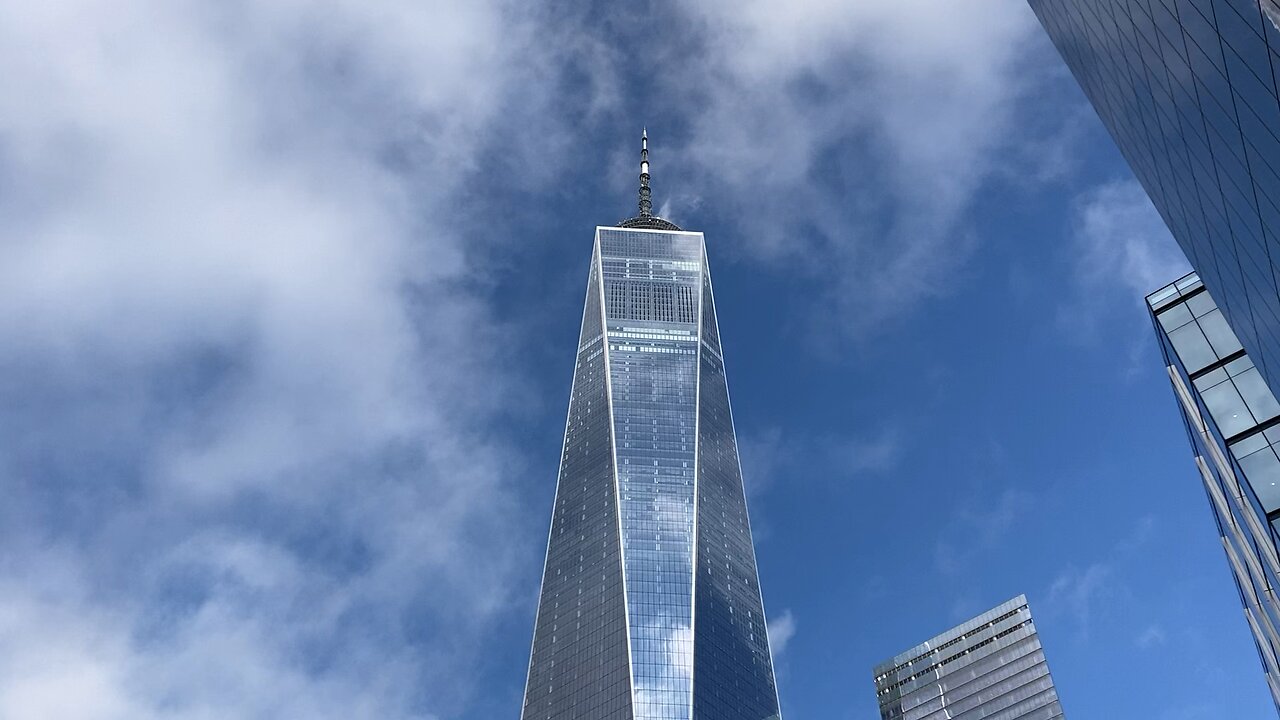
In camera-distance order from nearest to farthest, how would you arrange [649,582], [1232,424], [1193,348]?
[1232,424], [1193,348], [649,582]

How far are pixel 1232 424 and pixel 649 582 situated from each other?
129557 millimetres

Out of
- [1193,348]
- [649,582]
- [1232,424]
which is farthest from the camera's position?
[649,582]

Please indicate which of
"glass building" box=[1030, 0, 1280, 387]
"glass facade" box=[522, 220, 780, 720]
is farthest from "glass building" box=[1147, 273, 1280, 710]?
"glass facade" box=[522, 220, 780, 720]

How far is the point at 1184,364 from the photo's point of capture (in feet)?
166

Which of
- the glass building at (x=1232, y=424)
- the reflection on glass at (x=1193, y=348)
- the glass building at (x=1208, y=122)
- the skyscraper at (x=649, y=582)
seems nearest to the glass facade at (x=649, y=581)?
the skyscraper at (x=649, y=582)

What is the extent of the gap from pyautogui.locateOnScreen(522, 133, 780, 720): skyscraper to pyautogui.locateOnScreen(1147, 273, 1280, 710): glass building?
353 feet

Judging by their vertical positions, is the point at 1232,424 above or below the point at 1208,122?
above

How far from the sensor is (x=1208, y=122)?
26.0 metres

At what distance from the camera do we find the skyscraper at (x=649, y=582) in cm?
16025

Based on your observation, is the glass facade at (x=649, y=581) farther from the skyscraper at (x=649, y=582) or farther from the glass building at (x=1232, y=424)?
the glass building at (x=1232, y=424)

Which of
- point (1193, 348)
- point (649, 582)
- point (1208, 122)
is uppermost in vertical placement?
point (649, 582)

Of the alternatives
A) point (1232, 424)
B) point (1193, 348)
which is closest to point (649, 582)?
point (1193, 348)

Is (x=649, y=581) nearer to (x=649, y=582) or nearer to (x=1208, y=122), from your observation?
(x=649, y=582)

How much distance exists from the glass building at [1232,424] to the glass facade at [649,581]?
107 m
